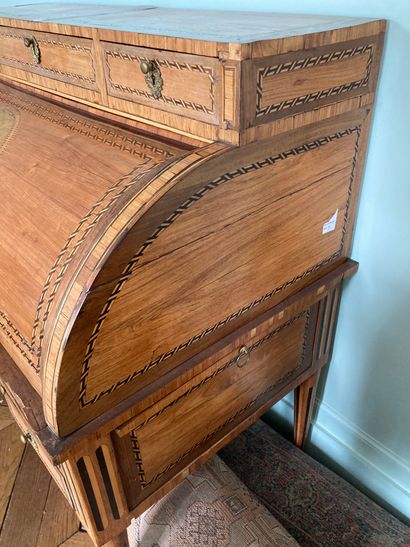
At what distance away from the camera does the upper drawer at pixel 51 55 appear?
35.0 inches

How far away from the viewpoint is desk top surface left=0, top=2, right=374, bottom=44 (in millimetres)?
702

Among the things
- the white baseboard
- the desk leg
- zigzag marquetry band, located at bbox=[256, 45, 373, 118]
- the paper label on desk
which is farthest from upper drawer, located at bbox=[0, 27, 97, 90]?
the white baseboard

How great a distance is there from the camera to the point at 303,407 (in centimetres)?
136

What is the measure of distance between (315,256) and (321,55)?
418 mm

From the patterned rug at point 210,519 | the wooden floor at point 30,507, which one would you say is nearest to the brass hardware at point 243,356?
the patterned rug at point 210,519

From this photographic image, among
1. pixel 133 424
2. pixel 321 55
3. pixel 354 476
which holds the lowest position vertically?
pixel 354 476

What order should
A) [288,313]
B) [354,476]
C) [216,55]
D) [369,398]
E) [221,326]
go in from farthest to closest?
[354,476] < [369,398] < [288,313] < [221,326] < [216,55]

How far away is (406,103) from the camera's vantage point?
35.4 inches

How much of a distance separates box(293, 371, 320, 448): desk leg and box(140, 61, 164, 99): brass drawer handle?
876 millimetres

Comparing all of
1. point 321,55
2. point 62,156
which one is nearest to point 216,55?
point 321,55

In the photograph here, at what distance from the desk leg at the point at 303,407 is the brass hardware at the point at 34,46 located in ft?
3.45

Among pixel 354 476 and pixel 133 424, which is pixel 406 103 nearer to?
pixel 133 424

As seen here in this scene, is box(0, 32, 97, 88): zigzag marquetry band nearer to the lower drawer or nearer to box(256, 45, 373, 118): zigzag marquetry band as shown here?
box(256, 45, 373, 118): zigzag marquetry band

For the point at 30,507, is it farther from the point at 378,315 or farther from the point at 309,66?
the point at 309,66
